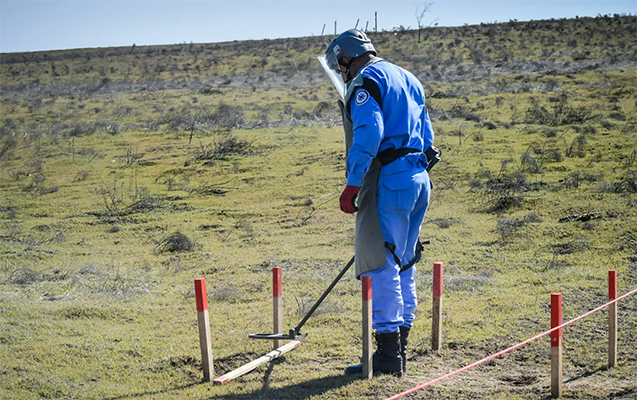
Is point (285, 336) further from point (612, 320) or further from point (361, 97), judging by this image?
point (612, 320)

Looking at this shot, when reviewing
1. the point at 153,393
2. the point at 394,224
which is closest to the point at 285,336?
the point at 153,393

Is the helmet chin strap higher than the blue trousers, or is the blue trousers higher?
the helmet chin strap

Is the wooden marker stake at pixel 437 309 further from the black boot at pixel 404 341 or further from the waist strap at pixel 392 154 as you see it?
the waist strap at pixel 392 154

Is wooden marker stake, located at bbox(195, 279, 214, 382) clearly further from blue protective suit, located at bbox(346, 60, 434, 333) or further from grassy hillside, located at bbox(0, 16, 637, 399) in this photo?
blue protective suit, located at bbox(346, 60, 434, 333)

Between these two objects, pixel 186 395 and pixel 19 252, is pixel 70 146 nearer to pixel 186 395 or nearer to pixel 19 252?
pixel 19 252

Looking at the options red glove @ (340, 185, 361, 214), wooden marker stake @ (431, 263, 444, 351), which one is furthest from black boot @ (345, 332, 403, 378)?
red glove @ (340, 185, 361, 214)

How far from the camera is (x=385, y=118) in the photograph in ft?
13.5

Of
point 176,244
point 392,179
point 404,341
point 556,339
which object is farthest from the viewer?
point 176,244

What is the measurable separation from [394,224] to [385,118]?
70 centimetres

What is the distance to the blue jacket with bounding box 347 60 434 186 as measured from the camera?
3.93m

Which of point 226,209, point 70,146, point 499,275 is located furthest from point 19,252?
point 70,146

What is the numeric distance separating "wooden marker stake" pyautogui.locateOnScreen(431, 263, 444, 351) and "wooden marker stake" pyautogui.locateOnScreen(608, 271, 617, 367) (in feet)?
3.78

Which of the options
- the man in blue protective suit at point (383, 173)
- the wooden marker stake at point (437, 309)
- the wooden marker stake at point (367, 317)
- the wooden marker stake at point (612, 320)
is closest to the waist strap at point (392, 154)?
the man in blue protective suit at point (383, 173)

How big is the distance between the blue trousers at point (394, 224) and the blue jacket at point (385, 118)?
0.18 metres
